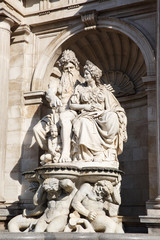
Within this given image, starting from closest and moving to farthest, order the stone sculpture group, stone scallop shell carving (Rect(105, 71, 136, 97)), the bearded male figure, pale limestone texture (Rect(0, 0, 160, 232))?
the stone sculpture group, the bearded male figure, pale limestone texture (Rect(0, 0, 160, 232)), stone scallop shell carving (Rect(105, 71, 136, 97))

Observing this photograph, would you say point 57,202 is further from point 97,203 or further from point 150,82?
point 150,82

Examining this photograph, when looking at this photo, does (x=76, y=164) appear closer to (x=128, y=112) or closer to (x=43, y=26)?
(x=128, y=112)

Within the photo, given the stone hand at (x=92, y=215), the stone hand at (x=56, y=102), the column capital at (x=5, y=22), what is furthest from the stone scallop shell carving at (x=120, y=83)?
the stone hand at (x=92, y=215)

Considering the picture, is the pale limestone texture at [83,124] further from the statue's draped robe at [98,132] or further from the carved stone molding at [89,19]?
the carved stone molding at [89,19]

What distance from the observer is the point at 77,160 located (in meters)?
8.05

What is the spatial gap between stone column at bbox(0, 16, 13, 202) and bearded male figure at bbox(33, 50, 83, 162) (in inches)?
36.8

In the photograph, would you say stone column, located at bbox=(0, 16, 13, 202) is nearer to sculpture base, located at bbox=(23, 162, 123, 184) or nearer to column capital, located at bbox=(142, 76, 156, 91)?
sculpture base, located at bbox=(23, 162, 123, 184)

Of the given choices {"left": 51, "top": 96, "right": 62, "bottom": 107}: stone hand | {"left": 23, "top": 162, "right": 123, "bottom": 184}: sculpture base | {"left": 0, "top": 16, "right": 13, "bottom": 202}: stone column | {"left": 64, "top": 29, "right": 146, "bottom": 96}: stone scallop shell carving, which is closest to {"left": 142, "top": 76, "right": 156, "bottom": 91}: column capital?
{"left": 64, "top": 29, "right": 146, "bottom": 96}: stone scallop shell carving

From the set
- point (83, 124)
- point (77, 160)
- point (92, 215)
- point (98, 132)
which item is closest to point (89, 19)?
point (83, 124)

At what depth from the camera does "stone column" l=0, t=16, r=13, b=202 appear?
913 cm

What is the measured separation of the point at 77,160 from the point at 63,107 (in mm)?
1228

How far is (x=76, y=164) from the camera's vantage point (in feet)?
25.6

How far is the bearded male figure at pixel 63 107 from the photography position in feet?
26.9

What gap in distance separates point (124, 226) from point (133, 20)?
4.32 metres
